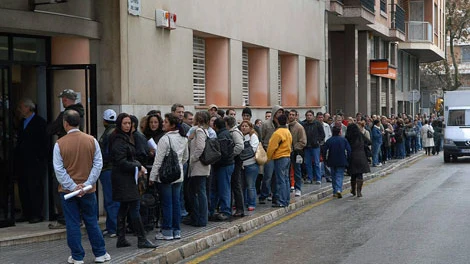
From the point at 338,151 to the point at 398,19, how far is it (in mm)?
27474

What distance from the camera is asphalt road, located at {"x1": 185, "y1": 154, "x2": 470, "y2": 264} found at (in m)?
10.1

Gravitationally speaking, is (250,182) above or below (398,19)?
below

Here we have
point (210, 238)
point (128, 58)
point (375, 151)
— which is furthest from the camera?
point (375, 151)

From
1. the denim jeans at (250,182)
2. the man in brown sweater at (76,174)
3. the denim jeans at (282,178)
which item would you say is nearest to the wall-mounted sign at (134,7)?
the denim jeans at (250,182)

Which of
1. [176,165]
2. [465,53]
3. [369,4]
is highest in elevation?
[465,53]

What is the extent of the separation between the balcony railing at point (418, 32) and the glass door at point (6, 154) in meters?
38.4

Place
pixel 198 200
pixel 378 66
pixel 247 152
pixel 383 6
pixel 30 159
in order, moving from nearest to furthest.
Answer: pixel 198 200, pixel 30 159, pixel 247 152, pixel 378 66, pixel 383 6

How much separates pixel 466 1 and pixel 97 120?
172 feet

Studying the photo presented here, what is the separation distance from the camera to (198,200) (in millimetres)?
12234

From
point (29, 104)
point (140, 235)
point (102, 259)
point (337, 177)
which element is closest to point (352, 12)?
point (337, 177)

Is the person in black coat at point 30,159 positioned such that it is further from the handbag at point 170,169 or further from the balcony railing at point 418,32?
the balcony railing at point 418,32

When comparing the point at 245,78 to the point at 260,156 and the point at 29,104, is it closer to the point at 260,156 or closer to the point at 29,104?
the point at 260,156

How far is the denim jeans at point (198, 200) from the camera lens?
12.1 meters

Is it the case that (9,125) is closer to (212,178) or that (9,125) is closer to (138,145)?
(138,145)
